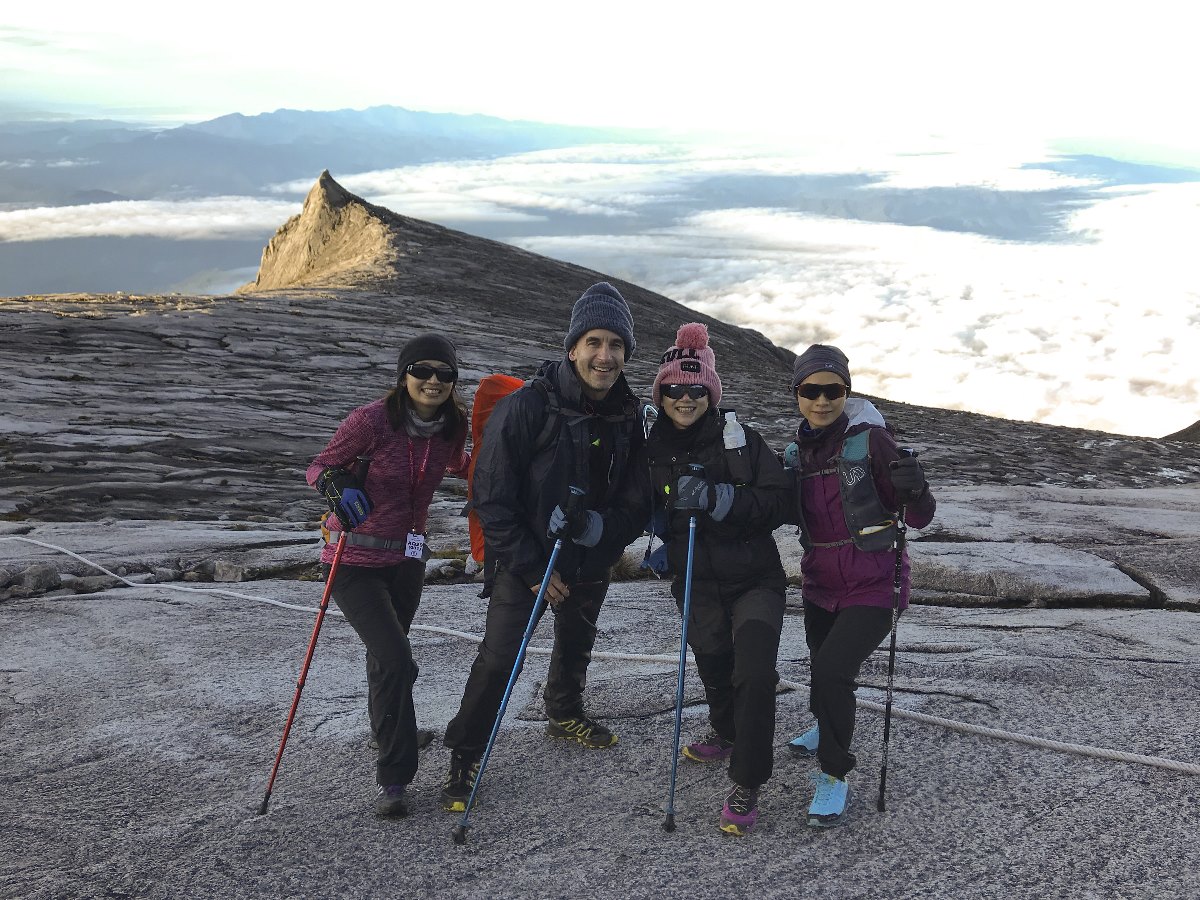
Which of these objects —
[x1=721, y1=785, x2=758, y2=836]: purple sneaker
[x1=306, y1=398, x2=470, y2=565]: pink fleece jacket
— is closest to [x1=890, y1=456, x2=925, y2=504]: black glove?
[x1=721, y1=785, x2=758, y2=836]: purple sneaker

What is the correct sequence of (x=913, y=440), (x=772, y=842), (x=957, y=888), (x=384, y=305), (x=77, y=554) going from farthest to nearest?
(x=384, y=305) → (x=913, y=440) → (x=77, y=554) → (x=772, y=842) → (x=957, y=888)

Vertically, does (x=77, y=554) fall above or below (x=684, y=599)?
below

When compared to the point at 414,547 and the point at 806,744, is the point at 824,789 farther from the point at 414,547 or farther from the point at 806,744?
the point at 414,547

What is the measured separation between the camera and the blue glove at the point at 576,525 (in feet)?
17.9

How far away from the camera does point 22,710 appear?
23.5ft

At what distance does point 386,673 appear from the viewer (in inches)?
218

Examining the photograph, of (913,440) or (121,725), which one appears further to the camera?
(913,440)

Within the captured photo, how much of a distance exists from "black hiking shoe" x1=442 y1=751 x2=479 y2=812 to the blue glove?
1.38 metres

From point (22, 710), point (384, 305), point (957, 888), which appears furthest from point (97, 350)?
point (957, 888)

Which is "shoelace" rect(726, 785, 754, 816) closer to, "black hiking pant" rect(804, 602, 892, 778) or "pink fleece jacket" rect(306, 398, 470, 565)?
"black hiking pant" rect(804, 602, 892, 778)

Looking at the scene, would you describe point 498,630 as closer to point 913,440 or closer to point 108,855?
point 108,855

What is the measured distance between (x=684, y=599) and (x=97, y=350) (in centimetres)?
1779

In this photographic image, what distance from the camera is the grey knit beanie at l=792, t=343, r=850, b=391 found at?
558cm

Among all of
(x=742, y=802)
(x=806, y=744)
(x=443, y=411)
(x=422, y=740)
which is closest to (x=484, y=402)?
(x=443, y=411)
